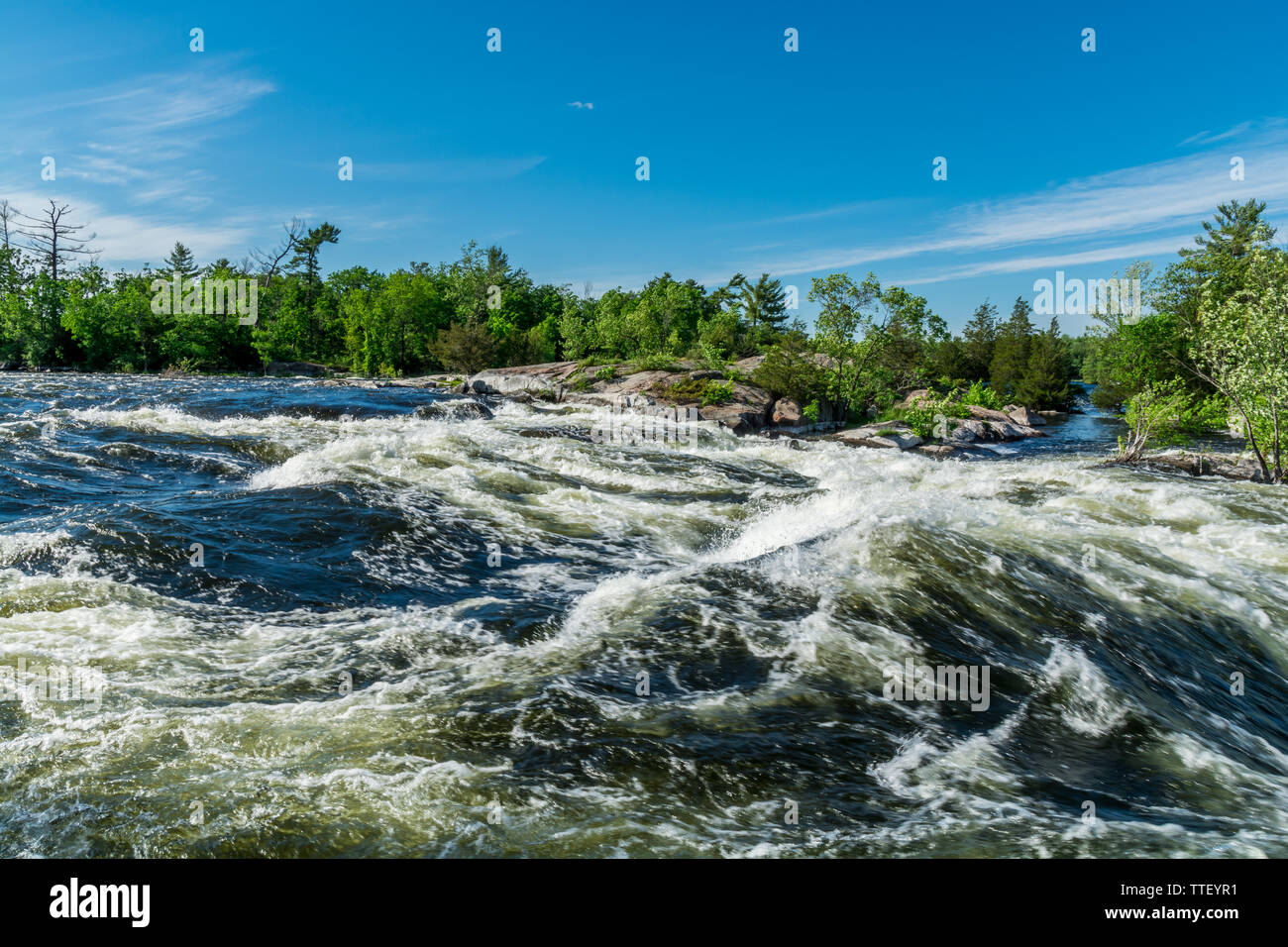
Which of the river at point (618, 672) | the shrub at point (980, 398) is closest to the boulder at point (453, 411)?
the river at point (618, 672)

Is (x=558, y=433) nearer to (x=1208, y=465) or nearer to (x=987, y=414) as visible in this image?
(x=1208, y=465)

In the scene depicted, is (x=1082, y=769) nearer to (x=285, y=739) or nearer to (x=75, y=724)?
(x=285, y=739)

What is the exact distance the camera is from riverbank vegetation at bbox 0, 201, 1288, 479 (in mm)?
19422

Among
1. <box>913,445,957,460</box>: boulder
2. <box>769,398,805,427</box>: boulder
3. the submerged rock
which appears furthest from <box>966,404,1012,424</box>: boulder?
the submerged rock

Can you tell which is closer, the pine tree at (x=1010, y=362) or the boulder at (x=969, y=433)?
the boulder at (x=969, y=433)

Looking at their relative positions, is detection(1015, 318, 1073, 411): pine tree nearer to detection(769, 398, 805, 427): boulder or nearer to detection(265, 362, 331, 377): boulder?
detection(769, 398, 805, 427): boulder

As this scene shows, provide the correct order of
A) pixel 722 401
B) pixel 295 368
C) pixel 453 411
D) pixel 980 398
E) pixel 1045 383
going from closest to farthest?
pixel 453 411
pixel 722 401
pixel 980 398
pixel 1045 383
pixel 295 368

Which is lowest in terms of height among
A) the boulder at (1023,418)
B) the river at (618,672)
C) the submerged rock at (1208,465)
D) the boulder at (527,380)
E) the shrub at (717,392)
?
the river at (618,672)

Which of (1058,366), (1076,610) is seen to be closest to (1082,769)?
(1076,610)

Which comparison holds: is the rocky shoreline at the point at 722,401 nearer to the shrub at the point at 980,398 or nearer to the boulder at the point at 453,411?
the shrub at the point at 980,398

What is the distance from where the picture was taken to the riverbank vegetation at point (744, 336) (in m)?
19.4

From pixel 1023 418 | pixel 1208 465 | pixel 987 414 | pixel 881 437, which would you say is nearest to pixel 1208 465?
pixel 1208 465

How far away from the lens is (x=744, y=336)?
57.9 meters
